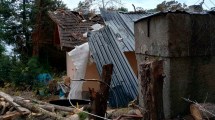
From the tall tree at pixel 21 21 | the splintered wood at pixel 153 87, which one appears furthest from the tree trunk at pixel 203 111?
the tall tree at pixel 21 21

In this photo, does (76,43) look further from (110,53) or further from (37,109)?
(37,109)

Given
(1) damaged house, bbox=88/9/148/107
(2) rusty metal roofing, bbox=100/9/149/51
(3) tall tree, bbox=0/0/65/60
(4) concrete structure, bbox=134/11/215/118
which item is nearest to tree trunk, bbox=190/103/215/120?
(4) concrete structure, bbox=134/11/215/118

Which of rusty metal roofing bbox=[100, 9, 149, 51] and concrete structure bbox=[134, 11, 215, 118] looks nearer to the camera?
concrete structure bbox=[134, 11, 215, 118]

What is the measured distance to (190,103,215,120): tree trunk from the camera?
4793mm

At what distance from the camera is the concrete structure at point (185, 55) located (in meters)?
5.41

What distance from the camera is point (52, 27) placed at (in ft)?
62.5

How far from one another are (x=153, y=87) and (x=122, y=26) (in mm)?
8616

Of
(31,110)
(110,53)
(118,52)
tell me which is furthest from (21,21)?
(31,110)

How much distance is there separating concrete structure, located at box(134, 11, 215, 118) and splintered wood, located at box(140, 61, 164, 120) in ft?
3.17

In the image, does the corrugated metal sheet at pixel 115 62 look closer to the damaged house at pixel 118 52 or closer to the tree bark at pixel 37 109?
the damaged house at pixel 118 52

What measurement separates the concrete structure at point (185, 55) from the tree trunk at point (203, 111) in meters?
0.46

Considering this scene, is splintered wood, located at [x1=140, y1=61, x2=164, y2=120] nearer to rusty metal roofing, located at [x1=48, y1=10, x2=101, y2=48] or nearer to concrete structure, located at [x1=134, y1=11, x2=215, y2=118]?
concrete structure, located at [x1=134, y1=11, x2=215, y2=118]

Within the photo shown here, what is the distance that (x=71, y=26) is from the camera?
15.4 m

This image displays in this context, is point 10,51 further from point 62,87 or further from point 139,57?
point 139,57
